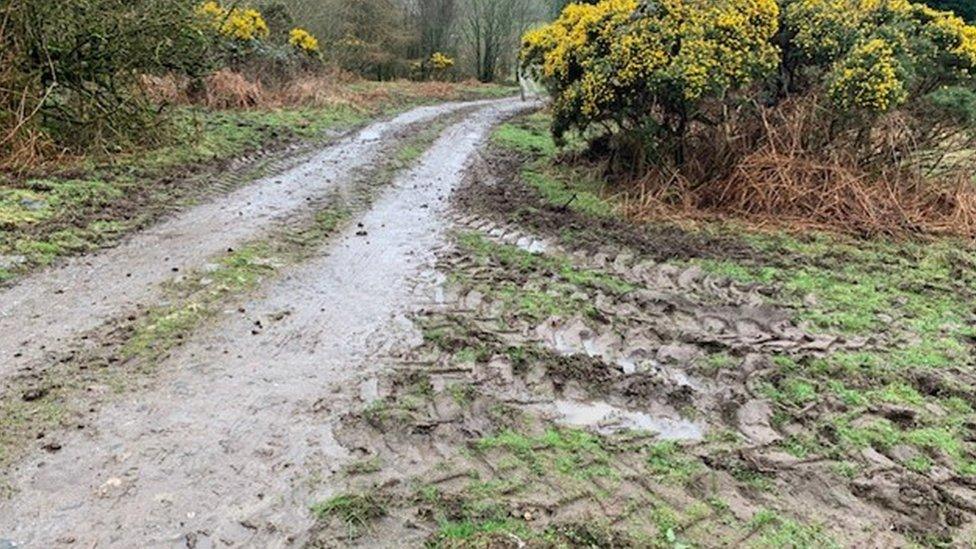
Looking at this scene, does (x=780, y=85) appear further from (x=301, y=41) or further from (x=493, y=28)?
(x=493, y=28)

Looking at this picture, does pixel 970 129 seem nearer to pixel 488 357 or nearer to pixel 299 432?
pixel 488 357

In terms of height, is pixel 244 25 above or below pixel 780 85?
above

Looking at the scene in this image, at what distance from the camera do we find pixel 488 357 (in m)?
4.32

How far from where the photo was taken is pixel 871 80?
7.13 m

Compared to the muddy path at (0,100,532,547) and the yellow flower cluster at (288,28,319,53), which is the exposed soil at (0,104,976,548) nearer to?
the muddy path at (0,100,532,547)

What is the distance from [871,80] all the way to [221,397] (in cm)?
708

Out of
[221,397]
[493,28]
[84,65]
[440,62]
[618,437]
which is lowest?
[618,437]

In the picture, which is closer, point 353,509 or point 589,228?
point 353,509

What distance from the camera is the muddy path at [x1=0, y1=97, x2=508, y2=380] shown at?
4.35m

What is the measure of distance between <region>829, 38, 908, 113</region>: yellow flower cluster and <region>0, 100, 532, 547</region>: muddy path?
4.77 meters

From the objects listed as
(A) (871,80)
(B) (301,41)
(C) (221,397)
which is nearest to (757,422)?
(C) (221,397)

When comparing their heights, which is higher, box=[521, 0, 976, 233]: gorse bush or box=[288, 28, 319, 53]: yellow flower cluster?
box=[288, 28, 319, 53]: yellow flower cluster

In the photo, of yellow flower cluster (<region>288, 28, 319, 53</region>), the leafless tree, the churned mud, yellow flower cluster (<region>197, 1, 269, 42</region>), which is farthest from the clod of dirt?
the leafless tree

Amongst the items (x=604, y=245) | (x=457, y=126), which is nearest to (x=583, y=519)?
(x=604, y=245)
